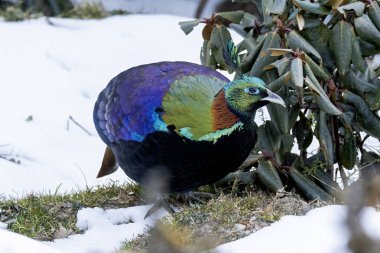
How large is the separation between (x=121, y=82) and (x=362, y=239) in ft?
9.98

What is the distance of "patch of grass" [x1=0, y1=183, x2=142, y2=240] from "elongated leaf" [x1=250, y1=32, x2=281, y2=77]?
975mm

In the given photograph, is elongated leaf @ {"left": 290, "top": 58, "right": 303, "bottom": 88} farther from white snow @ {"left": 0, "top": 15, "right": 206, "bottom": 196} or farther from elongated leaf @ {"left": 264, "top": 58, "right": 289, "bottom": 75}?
white snow @ {"left": 0, "top": 15, "right": 206, "bottom": 196}

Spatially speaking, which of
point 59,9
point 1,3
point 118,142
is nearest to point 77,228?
point 118,142

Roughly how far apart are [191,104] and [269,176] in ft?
2.19

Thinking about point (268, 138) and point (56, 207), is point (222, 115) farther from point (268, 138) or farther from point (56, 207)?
point (56, 207)

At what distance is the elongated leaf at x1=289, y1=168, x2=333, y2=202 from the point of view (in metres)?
4.48

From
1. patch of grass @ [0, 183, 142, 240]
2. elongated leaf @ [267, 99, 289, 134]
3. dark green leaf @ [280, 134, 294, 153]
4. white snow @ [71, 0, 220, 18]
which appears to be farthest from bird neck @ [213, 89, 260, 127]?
white snow @ [71, 0, 220, 18]

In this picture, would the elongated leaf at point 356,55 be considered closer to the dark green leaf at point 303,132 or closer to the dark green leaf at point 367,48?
the dark green leaf at point 367,48

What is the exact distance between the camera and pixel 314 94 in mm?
4309

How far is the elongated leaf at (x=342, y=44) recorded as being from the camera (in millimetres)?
4441

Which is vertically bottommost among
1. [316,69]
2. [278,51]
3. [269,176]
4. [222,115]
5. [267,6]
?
[269,176]

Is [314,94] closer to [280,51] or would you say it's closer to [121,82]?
[280,51]

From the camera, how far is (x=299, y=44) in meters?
4.39

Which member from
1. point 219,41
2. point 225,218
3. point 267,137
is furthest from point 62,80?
point 225,218
